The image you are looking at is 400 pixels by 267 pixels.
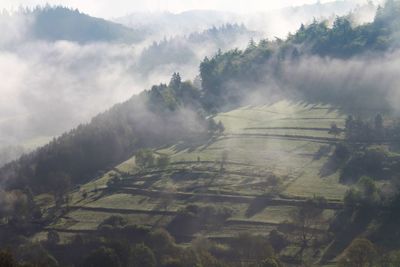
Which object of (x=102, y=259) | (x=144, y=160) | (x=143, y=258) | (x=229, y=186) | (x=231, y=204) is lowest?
(x=143, y=258)

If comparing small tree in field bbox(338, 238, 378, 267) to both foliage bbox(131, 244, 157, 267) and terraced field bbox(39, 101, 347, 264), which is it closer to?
terraced field bbox(39, 101, 347, 264)

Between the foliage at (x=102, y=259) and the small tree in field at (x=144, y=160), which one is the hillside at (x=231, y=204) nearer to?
the foliage at (x=102, y=259)

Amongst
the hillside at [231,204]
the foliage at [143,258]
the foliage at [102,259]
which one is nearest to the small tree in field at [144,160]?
the hillside at [231,204]

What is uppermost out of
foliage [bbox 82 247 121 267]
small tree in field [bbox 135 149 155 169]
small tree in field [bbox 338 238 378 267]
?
small tree in field [bbox 135 149 155 169]

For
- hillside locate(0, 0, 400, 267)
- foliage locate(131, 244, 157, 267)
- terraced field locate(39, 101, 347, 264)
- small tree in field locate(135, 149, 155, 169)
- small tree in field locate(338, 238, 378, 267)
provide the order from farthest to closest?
small tree in field locate(135, 149, 155, 169)
terraced field locate(39, 101, 347, 264)
hillside locate(0, 0, 400, 267)
foliage locate(131, 244, 157, 267)
small tree in field locate(338, 238, 378, 267)

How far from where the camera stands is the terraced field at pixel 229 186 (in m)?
137

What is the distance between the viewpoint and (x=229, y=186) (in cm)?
15150

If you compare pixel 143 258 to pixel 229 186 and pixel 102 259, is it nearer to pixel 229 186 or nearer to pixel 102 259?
pixel 102 259

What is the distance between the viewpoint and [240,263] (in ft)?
361

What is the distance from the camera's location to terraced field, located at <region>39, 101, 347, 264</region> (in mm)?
136750

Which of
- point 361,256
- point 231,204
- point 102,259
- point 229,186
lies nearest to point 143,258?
point 102,259

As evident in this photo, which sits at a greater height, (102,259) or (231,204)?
(102,259)

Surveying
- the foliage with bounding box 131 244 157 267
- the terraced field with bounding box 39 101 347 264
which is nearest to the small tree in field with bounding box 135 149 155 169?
the terraced field with bounding box 39 101 347 264

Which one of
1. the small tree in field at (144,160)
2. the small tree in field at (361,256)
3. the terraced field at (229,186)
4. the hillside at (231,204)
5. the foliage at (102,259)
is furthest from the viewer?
the small tree in field at (144,160)
